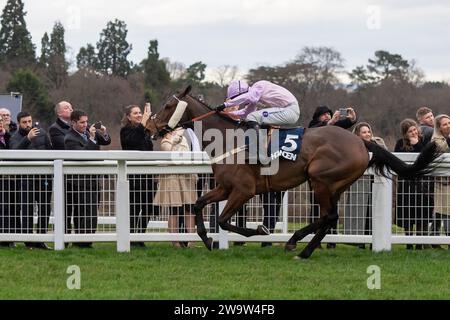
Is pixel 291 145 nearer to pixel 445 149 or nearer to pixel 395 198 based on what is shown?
pixel 395 198

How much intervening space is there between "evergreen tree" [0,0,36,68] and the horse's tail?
52971 mm

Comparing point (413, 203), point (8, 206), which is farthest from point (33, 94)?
point (413, 203)

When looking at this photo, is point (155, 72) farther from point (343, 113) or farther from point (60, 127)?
point (343, 113)

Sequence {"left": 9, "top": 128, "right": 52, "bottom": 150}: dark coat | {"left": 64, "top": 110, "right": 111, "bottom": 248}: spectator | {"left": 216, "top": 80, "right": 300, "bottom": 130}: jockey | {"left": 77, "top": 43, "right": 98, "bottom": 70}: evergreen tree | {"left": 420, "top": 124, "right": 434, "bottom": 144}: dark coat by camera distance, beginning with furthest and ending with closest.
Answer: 1. {"left": 77, "top": 43, "right": 98, "bottom": 70}: evergreen tree
2. {"left": 420, "top": 124, "right": 434, "bottom": 144}: dark coat
3. {"left": 9, "top": 128, "right": 52, "bottom": 150}: dark coat
4. {"left": 64, "top": 110, "right": 111, "bottom": 248}: spectator
5. {"left": 216, "top": 80, "right": 300, "bottom": 130}: jockey

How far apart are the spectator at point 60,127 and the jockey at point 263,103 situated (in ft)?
7.28

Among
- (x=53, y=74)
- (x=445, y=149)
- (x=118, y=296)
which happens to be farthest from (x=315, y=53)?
(x=118, y=296)

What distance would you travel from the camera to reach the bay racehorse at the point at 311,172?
9.20 meters

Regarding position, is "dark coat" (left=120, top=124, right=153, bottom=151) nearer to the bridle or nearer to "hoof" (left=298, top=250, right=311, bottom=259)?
the bridle

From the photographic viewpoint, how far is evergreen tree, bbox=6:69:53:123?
157ft

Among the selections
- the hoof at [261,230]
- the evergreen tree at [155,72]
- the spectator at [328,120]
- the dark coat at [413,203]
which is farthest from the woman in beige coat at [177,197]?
the evergreen tree at [155,72]

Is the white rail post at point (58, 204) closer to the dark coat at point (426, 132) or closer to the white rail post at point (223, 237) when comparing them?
the white rail post at point (223, 237)

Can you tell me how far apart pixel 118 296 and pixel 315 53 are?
191 ft

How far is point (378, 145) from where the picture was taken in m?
9.62

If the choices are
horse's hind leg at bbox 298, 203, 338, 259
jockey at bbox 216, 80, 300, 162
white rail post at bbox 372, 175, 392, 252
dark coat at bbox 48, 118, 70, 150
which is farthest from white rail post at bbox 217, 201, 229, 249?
dark coat at bbox 48, 118, 70, 150
